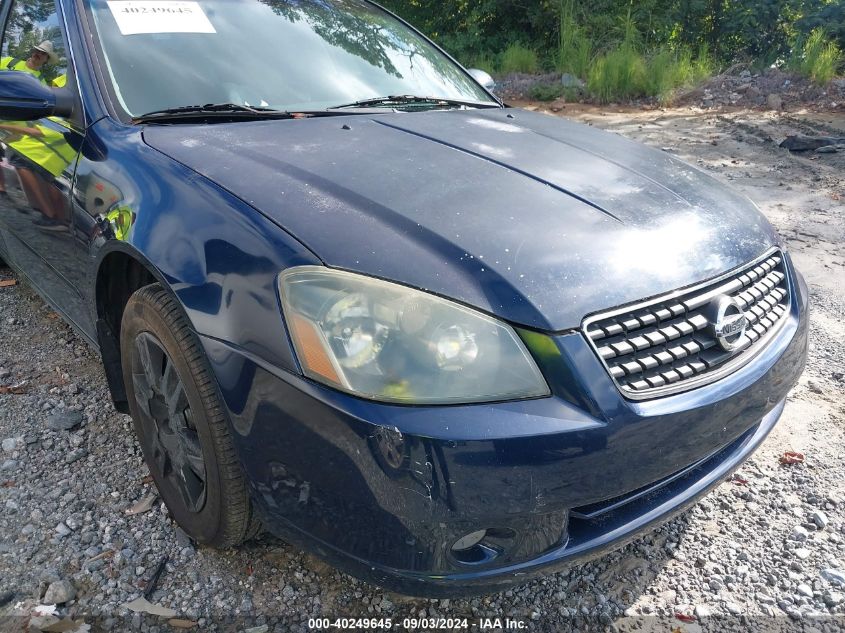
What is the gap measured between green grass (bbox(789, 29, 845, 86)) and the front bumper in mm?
10242

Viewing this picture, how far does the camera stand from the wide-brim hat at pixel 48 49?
7.99 ft

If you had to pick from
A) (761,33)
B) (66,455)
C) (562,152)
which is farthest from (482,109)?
(761,33)

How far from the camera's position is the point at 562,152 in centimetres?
221

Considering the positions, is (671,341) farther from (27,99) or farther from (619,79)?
(619,79)

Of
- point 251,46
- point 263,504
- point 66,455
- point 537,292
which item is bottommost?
point 66,455

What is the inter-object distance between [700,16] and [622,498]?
15.4m

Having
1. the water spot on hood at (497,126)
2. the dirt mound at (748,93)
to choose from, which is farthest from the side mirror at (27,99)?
the dirt mound at (748,93)

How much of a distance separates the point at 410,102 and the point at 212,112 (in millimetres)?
805

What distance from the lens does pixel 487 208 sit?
173 cm

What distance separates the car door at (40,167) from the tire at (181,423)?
551 millimetres

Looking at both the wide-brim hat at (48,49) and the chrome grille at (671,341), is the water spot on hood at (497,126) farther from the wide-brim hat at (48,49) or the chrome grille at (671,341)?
the wide-brim hat at (48,49)

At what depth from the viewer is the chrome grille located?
4.87 feet

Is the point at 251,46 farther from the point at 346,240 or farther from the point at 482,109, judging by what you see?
the point at 346,240

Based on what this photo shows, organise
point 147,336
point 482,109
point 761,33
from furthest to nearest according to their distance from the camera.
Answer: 1. point 761,33
2. point 482,109
3. point 147,336
